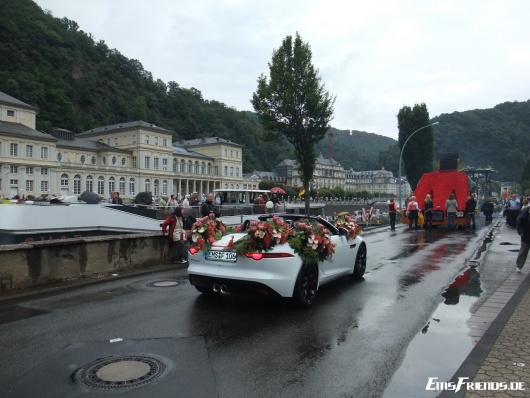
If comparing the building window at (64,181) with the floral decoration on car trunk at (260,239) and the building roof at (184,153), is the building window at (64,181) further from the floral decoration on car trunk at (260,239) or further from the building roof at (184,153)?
the floral decoration on car trunk at (260,239)

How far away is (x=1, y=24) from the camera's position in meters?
109

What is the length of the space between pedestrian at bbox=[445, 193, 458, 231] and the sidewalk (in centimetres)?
1353

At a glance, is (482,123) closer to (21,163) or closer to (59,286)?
(21,163)

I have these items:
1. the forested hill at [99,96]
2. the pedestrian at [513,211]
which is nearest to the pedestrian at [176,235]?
the pedestrian at [513,211]

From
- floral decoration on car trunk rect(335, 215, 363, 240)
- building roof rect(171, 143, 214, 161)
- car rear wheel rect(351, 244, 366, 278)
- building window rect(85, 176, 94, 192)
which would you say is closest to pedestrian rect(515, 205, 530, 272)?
car rear wheel rect(351, 244, 366, 278)

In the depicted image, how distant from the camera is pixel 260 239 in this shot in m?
6.35

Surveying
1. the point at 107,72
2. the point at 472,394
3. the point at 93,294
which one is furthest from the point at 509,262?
the point at 107,72

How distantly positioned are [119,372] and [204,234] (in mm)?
3095

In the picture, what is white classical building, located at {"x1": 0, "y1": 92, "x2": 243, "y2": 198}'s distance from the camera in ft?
247

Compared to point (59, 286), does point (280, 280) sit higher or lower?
higher

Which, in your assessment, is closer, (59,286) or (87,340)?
→ (87,340)

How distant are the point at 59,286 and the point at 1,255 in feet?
4.07

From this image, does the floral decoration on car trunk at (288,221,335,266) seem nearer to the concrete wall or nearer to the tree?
the concrete wall

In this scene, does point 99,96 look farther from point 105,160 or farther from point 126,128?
point 105,160
